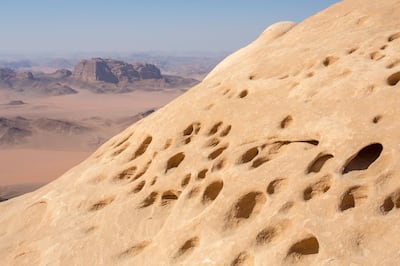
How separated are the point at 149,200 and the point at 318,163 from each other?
1932mm

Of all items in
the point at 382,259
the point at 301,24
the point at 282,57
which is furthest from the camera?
the point at 301,24

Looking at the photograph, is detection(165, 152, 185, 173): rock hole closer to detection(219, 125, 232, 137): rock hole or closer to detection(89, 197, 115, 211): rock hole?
detection(219, 125, 232, 137): rock hole

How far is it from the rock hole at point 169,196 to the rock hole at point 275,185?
1.21 m

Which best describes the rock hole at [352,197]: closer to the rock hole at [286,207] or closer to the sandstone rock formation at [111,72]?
the rock hole at [286,207]

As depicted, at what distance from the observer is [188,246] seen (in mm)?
4590

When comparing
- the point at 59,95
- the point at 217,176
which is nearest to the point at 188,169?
the point at 217,176

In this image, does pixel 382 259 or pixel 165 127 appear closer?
pixel 382 259

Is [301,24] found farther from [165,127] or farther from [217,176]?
[217,176]

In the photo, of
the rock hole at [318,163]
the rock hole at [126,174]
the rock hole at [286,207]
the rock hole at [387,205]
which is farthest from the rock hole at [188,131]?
the rock hole at [387,205]

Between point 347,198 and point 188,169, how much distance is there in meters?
1.92

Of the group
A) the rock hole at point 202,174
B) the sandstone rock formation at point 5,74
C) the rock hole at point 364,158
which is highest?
the rock hole at point 364,158

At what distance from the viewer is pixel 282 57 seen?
663 cm

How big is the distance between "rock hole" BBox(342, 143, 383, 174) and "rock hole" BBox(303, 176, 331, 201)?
0.54 feet

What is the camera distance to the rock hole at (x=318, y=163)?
451 cm
